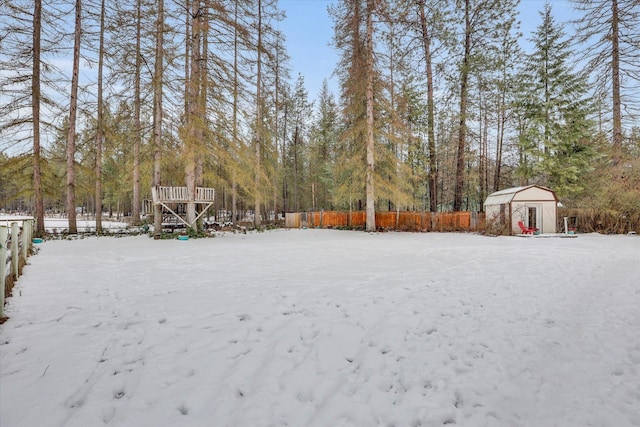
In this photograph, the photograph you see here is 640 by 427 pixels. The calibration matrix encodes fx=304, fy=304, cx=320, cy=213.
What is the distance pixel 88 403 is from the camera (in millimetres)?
2213

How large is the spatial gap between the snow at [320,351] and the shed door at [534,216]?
12355mm

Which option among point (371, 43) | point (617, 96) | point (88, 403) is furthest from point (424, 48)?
point (88, 403)

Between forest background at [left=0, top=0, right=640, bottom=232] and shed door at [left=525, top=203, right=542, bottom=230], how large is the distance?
312 cm

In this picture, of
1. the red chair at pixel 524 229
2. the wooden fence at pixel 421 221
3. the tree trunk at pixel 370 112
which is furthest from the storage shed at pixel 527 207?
the tree trunk at pixel 370 112

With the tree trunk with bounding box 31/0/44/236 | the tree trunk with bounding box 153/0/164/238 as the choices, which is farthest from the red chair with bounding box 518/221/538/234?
the tree trunk with bounding box 31/0/44/236

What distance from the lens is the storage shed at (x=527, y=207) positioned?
630 inches

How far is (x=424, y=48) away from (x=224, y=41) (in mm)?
11677

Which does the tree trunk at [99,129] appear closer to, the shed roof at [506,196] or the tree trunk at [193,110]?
the tree trunk at [193,110]

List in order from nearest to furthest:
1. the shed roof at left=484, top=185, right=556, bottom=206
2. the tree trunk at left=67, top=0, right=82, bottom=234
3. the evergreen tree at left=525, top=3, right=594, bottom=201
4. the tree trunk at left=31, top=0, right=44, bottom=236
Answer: the tree trunk at left=31, top=0, right=44, bottom=236
the tree trunk at left=67, top=0, right=82, bottom=234
the shed roof at left=484, top=185, right=556, bottom=206
the evergreen tree at left=525, top=3, right=594, bottom=201

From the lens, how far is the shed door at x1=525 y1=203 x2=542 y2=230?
1639 cm

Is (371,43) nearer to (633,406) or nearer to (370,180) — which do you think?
(370,180)

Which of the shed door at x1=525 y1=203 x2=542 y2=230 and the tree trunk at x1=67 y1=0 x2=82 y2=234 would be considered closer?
the tree trunk at x1=67 y1=0 x2=82 y2=234

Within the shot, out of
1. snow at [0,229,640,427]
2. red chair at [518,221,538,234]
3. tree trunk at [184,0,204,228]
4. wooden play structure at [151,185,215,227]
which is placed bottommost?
snow at [0,229,640,427]

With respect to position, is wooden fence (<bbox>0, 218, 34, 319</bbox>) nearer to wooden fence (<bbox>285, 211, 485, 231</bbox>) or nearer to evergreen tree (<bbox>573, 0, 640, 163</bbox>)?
wooden fence (<bbox>285, 211, 485, 231</bbox>)
